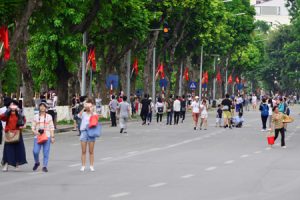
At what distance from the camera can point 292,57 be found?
150875mm

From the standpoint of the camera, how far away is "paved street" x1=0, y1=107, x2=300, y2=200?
18250 millimetres

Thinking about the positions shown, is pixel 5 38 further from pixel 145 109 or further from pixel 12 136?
pixel 12 136

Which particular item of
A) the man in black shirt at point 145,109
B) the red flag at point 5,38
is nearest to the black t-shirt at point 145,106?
the man in black shirt at point 145,109

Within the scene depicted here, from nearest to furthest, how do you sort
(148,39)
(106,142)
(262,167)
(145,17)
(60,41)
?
(262,167)
(106,142)
(60,41)
(145,17)
(148,39)

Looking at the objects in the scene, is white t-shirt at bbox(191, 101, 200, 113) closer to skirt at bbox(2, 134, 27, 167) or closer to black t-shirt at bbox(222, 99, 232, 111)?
black t-shirt at bbox(222, 99, 232, 111)

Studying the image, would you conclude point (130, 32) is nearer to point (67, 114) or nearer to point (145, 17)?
point (145, 17)

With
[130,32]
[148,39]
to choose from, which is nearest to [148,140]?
[130,32]

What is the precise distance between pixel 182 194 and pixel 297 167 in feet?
26.3

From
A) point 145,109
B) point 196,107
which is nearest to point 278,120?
point 196,107

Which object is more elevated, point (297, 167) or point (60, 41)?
point (60, 41)

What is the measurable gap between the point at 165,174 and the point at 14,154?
342 centimetres

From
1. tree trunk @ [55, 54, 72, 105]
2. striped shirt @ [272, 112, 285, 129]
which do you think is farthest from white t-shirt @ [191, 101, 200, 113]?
striped shirt @ [272, 112, 285, 129]

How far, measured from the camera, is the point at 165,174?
22656mm

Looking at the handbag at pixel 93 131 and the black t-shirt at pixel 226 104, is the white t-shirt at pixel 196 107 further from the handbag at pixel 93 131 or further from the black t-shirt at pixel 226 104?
the handbag at pixel 93 131
